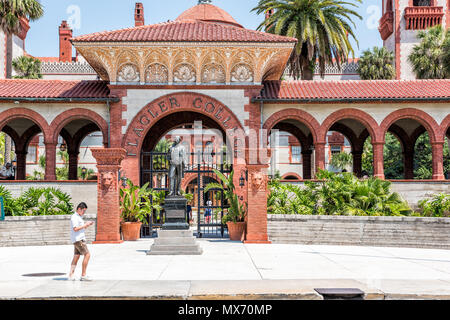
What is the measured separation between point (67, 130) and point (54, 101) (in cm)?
565

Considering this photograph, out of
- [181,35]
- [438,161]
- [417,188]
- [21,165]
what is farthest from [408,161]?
[21,165]

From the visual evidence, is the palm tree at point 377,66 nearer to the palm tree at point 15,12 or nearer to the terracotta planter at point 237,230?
the palm tree at point 15,12

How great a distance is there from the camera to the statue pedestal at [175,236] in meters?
14.5

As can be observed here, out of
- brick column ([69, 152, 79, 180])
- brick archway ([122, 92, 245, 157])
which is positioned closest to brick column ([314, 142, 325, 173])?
brick archway ([122, 92, 245, 157])

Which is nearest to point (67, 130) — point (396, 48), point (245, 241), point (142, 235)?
point (142, 235)

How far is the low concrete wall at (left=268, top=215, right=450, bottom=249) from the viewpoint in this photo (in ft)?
53.0

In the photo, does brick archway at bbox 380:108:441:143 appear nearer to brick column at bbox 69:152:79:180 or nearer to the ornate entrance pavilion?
the ornate entrance pavilion

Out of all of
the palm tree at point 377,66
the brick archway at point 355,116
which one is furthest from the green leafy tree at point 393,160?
the brick archway at point 355,116

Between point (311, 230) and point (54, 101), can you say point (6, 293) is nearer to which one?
Result: point (311, 230)

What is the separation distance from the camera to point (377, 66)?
159ft

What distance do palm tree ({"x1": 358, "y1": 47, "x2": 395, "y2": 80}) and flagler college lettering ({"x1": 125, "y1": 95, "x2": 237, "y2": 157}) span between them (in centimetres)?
2951

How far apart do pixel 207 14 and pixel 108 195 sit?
82.9 ft

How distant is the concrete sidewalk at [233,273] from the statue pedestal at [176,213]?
3.78 ft

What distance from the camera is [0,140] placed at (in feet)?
148
